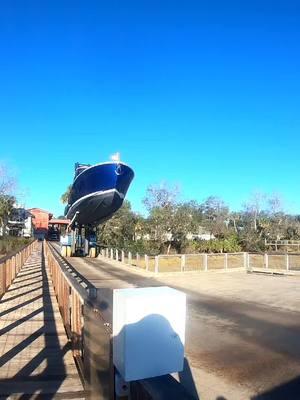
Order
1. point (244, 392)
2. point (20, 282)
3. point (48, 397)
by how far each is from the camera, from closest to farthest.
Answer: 1. point (48, 397)
2. point (244, 392)
3. point (20, 282)

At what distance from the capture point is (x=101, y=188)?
2898cm

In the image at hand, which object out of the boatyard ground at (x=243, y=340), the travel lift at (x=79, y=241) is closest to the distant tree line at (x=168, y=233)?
the travel lift at (x=79, y=241)

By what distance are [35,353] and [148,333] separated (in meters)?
4.16

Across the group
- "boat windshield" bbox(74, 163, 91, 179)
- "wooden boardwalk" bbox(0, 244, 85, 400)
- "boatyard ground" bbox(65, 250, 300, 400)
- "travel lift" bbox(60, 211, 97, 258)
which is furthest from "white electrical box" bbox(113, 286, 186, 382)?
"travel lift" bbox(60, 211, 97, 258)

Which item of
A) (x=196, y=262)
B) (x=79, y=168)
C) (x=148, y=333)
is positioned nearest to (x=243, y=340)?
(x=148, y=333)

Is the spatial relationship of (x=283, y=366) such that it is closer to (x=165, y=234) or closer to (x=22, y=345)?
(x=22, y=345)

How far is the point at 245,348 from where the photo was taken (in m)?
7.70

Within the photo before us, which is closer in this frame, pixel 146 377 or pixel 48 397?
pixel 146 377

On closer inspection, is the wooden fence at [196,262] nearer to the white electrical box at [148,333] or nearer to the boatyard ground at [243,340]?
the boatyard ground at [243,340]

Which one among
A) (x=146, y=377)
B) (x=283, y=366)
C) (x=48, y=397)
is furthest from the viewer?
(x=283, y=366)

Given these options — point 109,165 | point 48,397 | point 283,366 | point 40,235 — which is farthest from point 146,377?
point 40,235

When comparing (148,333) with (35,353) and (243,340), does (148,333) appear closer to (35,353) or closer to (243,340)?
(35,353)

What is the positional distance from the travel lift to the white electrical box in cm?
3164

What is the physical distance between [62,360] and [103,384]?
2690 millimetres
